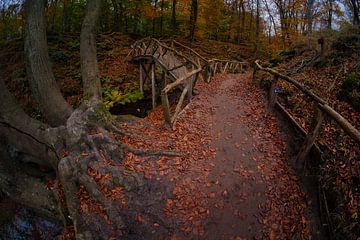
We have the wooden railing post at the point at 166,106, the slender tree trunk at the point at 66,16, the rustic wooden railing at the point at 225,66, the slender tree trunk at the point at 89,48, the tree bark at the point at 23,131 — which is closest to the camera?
→ the tree bark at the point at 23,131

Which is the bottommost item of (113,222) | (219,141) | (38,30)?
(113,222)

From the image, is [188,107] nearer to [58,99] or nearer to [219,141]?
[219,141]

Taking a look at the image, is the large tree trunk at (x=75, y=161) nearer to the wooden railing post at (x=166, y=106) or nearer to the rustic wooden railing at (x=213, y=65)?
the wooden railing post at (x=166, y=106)

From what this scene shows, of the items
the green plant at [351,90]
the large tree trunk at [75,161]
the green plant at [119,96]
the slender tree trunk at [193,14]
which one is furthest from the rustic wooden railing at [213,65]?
the large tree trunk at [75,161]

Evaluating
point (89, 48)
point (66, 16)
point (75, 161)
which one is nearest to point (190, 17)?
point (66, 16)

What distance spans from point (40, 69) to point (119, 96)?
525 cm

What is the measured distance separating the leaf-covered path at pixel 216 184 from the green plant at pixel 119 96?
4.03 metres

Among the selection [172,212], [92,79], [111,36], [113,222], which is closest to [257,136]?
[172,212]

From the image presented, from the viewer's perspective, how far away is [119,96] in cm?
1141

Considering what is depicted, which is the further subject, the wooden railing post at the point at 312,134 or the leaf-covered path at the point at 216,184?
the wooden railing post at the point at 312,134

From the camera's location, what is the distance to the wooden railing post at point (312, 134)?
5424mm

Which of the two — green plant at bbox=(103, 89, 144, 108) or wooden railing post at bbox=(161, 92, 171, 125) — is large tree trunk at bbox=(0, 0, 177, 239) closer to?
wooden railing post at bbox=(161, 92, 171, 125)

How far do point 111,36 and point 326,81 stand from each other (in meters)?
15.9

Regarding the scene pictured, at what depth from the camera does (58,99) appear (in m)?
6.45
